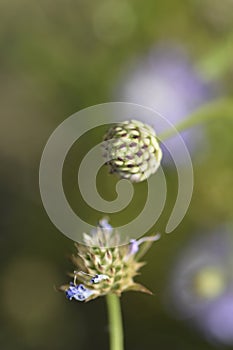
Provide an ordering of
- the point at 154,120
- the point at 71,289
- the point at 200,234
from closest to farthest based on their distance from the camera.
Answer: the point at 71,289
the point at 154,120
the point at 200,234

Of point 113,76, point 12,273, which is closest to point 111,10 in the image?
point 113,76

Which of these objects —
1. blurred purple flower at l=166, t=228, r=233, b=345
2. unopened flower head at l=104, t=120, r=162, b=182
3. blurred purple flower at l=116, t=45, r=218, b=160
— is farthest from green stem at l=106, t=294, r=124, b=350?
blurred purple flower at l=116, t=45, r=218, b=160

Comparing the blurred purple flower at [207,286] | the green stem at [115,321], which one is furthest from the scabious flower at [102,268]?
the blurred purple flower at [207,286]

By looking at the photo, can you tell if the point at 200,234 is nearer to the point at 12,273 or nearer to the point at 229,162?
the point at 229,162

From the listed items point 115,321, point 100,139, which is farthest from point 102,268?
point 100,139

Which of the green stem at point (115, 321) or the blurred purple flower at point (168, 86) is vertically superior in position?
the blurred purple flower at point (168, 86)

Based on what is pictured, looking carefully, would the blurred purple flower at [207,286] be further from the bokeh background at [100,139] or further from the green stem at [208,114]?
the green stem at [208,114]
